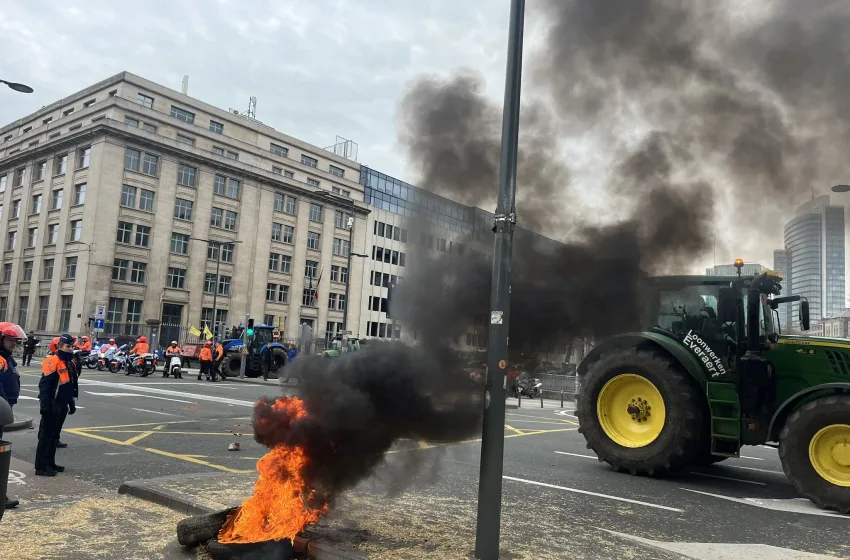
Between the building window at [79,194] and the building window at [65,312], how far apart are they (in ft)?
22.3

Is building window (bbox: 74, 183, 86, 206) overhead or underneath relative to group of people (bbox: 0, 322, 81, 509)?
overhead

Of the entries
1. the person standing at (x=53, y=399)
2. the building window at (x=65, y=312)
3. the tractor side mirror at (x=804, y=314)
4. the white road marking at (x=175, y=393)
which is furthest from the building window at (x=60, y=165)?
the tractor side mirror at (x=804, y=314)

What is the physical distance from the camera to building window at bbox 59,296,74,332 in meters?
41.5

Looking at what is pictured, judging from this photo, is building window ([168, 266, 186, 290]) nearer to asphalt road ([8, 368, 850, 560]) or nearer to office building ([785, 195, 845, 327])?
asphalt road ([8, 368, 850, 560])

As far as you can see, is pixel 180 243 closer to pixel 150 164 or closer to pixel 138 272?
pixel 138 272

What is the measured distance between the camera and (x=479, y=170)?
6.23 meters

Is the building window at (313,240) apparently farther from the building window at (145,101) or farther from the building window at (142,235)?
the building window at (145,101)

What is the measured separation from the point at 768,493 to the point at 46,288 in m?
48.4

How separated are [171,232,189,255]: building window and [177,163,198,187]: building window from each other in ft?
13.2

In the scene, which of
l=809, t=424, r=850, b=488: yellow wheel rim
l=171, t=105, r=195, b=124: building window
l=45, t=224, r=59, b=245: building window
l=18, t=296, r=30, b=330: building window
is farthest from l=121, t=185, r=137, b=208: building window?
l=809, t=424, r=850, b=488: yellow wheel rim

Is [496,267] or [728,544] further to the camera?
[728,544]

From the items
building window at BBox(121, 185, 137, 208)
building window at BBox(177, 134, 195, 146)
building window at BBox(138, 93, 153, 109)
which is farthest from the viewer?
building window at BBox(177, 134, 195, 146)

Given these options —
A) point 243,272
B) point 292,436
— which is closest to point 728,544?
point 292,436

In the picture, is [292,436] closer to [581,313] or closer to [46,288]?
[581,313]
